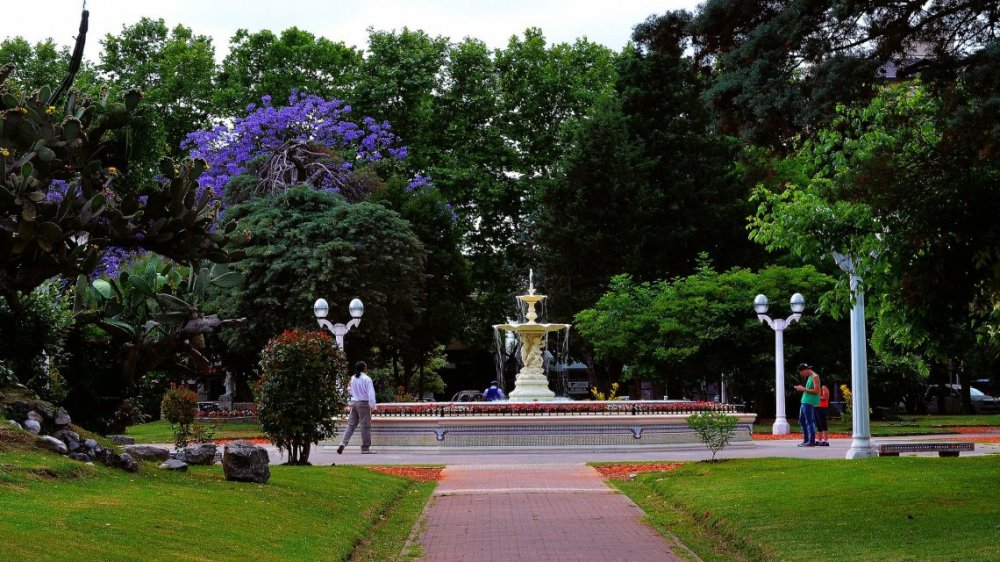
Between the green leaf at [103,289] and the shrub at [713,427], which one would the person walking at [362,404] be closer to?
the green leaf at [103,289]

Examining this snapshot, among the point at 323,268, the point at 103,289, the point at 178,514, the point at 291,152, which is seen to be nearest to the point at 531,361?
the point at 323,268

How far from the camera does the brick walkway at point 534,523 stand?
11.0 m

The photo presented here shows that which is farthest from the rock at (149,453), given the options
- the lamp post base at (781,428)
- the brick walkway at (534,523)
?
the lamp post base at (781,428)

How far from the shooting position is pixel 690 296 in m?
39.4

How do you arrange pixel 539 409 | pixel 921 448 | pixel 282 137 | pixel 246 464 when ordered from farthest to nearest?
pixel 282 137, pixel 539 409, pixel 921 448, pixel 246 464

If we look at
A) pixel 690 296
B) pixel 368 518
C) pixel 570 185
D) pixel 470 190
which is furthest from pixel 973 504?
pixel 470 190

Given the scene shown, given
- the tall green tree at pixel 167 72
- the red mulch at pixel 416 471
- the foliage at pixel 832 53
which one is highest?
the tall green tree at pixel 167 72

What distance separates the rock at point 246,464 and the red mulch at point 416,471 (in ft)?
15.6

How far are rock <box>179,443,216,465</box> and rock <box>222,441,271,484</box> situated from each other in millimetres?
2024

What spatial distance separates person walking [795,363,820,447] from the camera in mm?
24828

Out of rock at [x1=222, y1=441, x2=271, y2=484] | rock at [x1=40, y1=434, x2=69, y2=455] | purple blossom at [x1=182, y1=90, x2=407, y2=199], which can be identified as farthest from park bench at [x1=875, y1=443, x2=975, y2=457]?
purple blossom at [x1=182, y1=90, x2=407, y2=199]

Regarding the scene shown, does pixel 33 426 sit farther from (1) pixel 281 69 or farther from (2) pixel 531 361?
(1) pixel 281 69

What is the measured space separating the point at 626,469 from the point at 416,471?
358cm

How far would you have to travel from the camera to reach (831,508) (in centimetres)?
1280
